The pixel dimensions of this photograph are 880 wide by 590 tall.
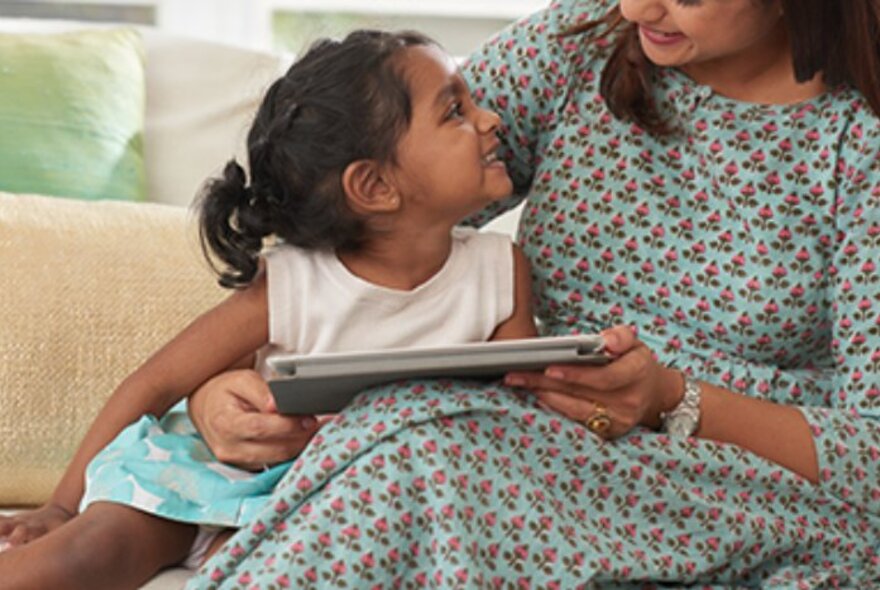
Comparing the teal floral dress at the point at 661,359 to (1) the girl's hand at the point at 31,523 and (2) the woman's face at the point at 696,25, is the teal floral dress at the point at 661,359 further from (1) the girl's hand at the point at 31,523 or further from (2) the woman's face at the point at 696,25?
(1) the girl's hand at the point at 31,523

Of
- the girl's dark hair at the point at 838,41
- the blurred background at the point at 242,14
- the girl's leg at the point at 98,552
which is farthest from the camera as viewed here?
the blurred background at the point at 242,14

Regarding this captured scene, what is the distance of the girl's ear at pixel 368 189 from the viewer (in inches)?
73.7

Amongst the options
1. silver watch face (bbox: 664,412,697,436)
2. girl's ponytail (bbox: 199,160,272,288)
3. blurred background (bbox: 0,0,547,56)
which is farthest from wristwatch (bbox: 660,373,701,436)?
blurred background (bbox: 0,0,547,56)

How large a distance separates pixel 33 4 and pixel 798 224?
2144 mm

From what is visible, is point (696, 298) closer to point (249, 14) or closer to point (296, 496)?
point (296, 496)

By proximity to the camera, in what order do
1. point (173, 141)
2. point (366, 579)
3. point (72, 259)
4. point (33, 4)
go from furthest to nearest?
1. point (33, 4)
2. point (173, 141)
3. point (72, 259)
4. point (366, 579)

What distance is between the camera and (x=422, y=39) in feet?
6.42

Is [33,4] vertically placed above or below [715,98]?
below

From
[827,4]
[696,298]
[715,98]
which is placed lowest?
[696,298]

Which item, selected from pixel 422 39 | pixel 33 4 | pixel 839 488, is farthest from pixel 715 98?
pixel 33 4

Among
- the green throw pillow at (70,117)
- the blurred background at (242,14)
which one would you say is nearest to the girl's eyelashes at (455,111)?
the green throw pillow at (70,117)

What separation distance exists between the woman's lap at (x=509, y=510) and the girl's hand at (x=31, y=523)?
325 millimetres

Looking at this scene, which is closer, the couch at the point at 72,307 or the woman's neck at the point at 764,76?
the woman's neck at the point at 764,76

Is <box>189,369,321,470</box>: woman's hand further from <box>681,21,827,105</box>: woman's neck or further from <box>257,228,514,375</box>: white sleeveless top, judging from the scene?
<box>681,21,827,105</box>: woman's neck
